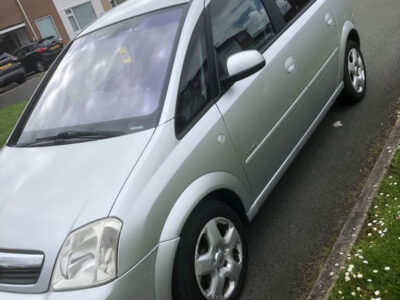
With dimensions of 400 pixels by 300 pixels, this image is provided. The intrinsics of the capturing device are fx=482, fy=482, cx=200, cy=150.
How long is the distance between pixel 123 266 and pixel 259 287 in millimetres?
1143

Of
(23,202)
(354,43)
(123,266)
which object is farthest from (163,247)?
(354,43)

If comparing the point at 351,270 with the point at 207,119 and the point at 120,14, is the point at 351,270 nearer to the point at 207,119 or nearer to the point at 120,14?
the point at 207,119

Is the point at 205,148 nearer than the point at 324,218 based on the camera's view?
Yes

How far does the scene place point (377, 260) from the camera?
2705 mm

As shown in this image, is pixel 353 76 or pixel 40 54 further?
pixel 40 54

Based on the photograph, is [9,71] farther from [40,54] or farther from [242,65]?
[242,65]

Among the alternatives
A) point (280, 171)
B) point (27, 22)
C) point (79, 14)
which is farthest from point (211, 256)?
point (79, 14)

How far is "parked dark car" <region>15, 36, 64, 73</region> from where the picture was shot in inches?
879

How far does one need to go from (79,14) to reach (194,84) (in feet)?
96.4

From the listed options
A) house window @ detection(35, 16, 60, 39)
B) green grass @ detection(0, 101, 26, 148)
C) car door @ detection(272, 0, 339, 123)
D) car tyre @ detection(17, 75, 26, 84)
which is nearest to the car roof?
car door @ detection(272, 0, 339, 123)

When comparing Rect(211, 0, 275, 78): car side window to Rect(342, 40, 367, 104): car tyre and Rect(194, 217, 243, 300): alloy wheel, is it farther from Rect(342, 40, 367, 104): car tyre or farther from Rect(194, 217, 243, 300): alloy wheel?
Rect(342, 40, 367, 104): car tyre

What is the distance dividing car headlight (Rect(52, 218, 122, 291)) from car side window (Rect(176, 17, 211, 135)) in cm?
74

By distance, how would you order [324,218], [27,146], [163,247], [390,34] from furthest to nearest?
[390,34]
[324,218]
[27,146]
[163,247]

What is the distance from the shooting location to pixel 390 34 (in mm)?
6914
